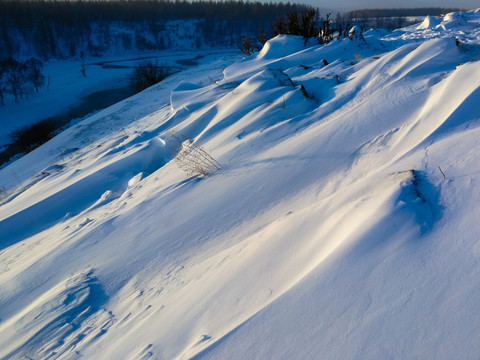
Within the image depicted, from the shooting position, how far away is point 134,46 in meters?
44.7

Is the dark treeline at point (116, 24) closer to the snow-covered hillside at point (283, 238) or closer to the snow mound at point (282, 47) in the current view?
the snow mound at point (282, 47)

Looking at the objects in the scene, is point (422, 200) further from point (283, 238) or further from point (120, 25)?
point (120, 25)

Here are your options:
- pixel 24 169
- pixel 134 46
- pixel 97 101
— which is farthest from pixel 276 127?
pixel 134 46

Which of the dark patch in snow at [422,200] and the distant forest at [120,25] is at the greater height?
the distant forest at [120,25]

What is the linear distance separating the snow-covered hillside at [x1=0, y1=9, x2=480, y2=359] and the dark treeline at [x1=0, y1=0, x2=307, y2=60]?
43233 mm

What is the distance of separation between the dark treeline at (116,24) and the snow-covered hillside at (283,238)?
43.2 metres

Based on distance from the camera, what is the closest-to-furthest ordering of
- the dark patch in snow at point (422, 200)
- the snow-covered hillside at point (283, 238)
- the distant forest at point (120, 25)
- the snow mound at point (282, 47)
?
1. the snow-covered hillside at point (283, 238)
2. the dark patch in snow at point (422, 200)
3. the snow mound at point (282, 47)
4. the distant forest at point (120, 25)

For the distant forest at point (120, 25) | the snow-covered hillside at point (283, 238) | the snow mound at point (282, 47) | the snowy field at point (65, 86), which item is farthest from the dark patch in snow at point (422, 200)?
the distant forest at point (120, 25)

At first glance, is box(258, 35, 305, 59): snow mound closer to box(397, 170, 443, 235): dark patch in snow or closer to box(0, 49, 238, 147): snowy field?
box(397, 170, 443, 235): dark patch in snow

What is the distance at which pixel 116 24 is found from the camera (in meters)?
47.4

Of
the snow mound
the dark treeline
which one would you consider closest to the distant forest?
the dark treeline

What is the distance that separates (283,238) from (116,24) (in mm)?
55868

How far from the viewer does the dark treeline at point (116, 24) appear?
1481 inches

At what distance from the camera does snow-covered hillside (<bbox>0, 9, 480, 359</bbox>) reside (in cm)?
127
